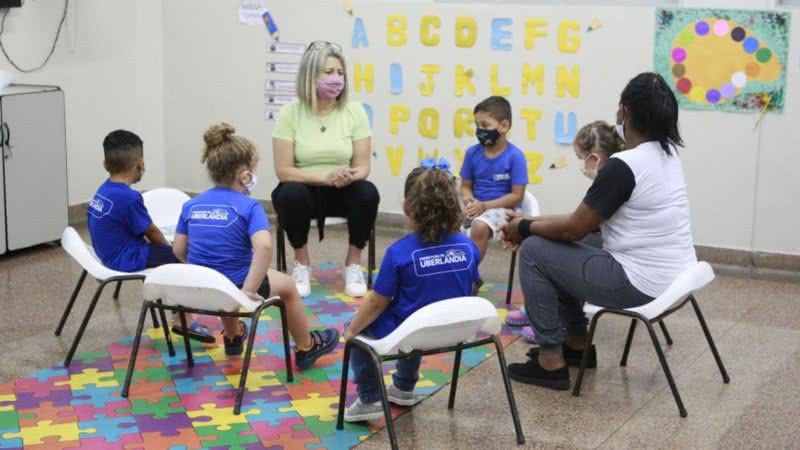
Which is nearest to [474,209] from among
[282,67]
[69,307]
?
[69,307]

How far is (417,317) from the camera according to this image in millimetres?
3215

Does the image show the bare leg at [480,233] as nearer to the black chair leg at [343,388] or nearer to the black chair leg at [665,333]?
the black chair leg at [665,333]

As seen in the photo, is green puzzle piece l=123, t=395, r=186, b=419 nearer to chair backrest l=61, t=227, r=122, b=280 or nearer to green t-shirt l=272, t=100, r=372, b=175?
chair backrest l=61, t=227, r=122, b=280

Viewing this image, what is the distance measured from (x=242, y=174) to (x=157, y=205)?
1029mm

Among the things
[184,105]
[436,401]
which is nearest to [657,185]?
[436,401]

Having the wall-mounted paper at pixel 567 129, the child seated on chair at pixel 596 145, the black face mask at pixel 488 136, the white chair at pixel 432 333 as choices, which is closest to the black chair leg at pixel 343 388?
the white chair at pixel 432 333

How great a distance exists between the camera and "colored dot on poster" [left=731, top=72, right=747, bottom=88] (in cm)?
553

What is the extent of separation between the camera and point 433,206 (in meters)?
3.41

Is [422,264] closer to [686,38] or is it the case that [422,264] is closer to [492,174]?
[492,174]

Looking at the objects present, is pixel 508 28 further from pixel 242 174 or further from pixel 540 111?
pixel 242 174

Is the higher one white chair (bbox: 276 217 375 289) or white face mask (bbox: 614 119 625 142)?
white face mask (bbox: 614 119 625 142)

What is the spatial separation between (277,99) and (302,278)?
188 cm

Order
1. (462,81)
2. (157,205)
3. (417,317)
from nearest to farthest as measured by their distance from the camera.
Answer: (417,317) < (157,205) < (462,81)

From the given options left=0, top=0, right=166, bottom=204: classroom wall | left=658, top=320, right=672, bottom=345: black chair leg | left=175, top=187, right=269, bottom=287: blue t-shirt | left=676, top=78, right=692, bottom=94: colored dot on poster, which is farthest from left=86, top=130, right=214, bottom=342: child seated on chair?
left=676, top=78, right=692, bottom=94: colored dot on poster
